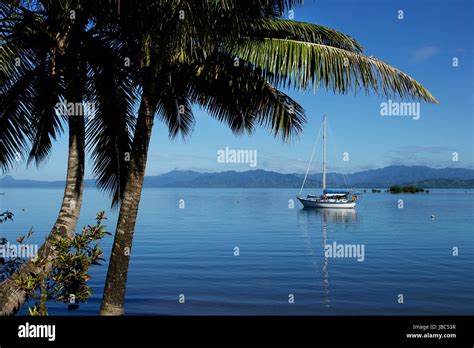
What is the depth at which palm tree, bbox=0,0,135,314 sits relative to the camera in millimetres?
11258

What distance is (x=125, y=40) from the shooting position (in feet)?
36.3

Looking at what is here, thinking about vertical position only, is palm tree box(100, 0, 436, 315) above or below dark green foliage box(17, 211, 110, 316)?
above

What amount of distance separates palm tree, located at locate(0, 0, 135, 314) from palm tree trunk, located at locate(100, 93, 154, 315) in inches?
57.7

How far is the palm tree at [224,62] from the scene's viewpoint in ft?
29.7

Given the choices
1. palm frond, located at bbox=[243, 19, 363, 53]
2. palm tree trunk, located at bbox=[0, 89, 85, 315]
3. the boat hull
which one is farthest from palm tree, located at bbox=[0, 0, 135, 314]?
the boat hull

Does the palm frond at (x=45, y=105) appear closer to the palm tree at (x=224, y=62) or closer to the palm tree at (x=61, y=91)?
the palm tree at (x=61, y=91)

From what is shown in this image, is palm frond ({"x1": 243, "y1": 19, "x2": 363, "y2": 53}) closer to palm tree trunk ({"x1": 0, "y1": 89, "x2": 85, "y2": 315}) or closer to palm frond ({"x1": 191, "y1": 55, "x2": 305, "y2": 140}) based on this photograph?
palm frond ({"x1": 191, "y1": 55, "x2": 305, "y2": 140})

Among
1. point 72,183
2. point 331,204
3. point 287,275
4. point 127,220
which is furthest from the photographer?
point 331,204

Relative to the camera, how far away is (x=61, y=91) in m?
12.5

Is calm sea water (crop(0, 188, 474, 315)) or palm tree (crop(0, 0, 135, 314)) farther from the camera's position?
calm sea water (crop(0, 188, 474, 315))

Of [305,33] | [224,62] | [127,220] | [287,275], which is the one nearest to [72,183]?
[127,220]

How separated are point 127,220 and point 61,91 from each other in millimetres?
4253

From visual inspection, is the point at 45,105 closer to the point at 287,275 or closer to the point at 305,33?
the point at 305,33
